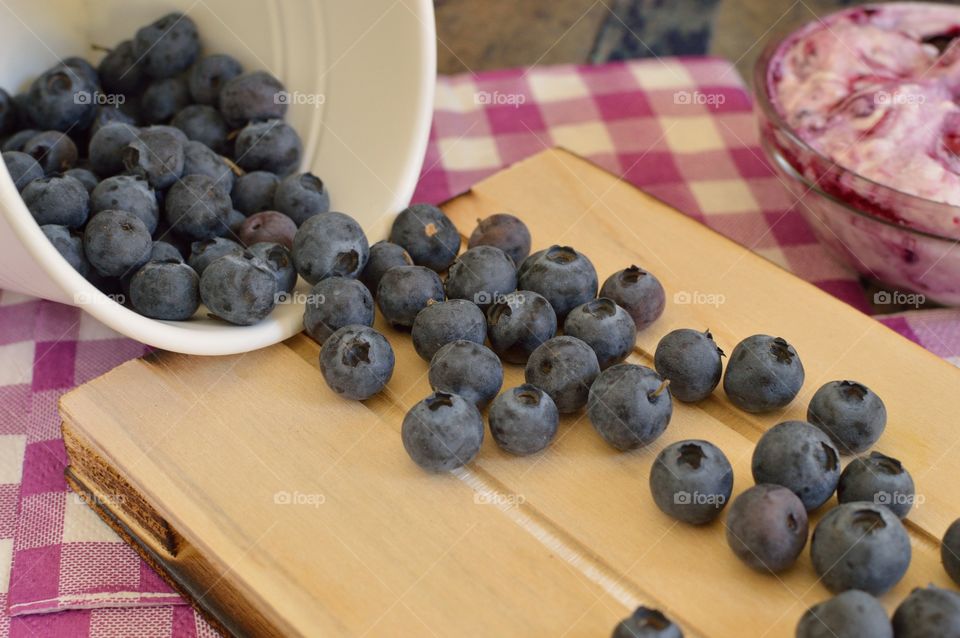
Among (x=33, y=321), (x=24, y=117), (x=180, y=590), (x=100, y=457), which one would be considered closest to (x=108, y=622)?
(x=180, y=590)

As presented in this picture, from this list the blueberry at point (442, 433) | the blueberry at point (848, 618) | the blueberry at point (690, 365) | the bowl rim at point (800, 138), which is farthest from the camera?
the bowl rim at point (800, 138)

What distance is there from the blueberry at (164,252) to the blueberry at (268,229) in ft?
0.35

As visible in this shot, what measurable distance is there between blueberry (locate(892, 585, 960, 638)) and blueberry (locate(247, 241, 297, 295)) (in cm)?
86

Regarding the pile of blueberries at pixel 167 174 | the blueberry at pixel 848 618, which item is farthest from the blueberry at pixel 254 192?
the blueberry at pixel 848 618

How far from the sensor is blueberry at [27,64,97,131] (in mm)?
1522

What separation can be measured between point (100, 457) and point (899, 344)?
1077 mm

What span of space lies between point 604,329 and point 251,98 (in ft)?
2.33

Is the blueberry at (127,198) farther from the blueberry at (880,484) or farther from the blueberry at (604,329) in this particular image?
the blueberry at (880,484)

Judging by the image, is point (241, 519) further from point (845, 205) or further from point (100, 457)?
point (845, 205)

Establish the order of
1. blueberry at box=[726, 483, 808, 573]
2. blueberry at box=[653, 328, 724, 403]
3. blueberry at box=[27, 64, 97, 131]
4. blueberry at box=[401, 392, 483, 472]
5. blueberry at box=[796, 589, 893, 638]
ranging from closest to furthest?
blueberry at box=[796, 589, 893, 638] → blueberry at box=[726, 483, 808, 573] → blueberry at box=[401, 392, 483, 472] → blueberry at box=[653, 328, 724, 403] → blueberry at box=[27, 64, 97, 131]

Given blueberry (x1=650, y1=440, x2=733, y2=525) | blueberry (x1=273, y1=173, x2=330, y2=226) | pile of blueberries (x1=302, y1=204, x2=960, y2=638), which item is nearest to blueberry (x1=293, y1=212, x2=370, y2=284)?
pile of blueberries (x1=302, y1=204, x2=960, y2=638)

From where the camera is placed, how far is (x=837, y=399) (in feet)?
3.76

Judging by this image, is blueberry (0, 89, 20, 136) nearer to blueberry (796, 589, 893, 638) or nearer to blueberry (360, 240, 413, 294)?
blueberry (360, 240, 413, 294)

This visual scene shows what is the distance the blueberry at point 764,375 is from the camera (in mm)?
1186
